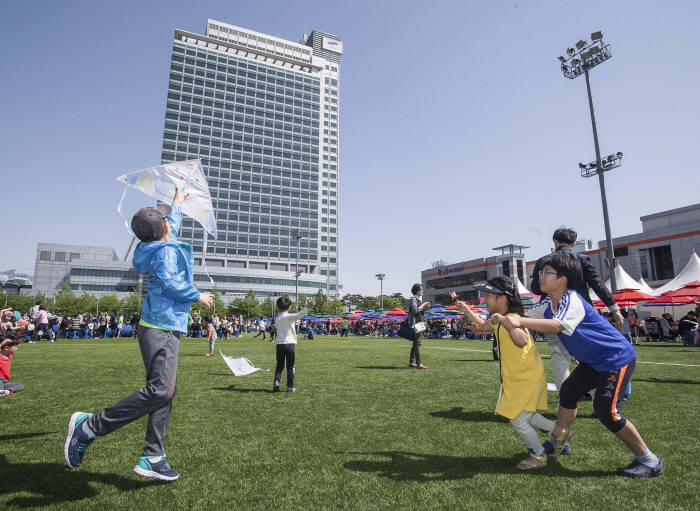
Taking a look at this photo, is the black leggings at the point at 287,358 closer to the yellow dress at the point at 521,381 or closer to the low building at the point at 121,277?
the yellow dress at the point at 521,381

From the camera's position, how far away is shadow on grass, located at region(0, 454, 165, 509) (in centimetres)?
259

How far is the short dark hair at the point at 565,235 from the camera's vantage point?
5199 mm

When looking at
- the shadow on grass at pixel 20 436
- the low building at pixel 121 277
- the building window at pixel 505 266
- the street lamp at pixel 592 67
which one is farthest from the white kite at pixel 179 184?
the low building at pixel 121 277

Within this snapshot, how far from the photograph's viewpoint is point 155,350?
3.06 m

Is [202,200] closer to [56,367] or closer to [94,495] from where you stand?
[94,495]

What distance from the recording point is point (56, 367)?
979cm

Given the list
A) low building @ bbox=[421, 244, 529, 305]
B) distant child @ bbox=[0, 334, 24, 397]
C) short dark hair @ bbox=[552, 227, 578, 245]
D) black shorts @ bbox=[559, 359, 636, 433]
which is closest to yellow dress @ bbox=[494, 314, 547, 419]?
black shorts @ bbox=[559, 359, 636, 433]

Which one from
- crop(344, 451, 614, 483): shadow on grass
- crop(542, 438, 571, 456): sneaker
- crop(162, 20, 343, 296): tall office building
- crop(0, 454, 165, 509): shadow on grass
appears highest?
crop(162, 20, 343, 296): tall office building

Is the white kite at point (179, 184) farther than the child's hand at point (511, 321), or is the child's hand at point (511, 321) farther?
the white kite at point (179, 184)

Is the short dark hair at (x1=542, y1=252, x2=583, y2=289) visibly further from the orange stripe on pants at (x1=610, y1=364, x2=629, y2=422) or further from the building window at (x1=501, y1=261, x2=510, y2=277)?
the building window at (x1=501, y1=261, x2=510, y2=277)

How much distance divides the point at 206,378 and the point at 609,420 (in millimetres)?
7588

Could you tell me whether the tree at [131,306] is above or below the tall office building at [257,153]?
below

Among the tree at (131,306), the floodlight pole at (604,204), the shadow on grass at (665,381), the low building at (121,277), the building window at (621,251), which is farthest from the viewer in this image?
the low building at (121,277)

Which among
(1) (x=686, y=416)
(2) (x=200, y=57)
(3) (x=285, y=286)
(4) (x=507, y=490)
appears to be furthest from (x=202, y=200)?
(2) (x=200, y=57)
